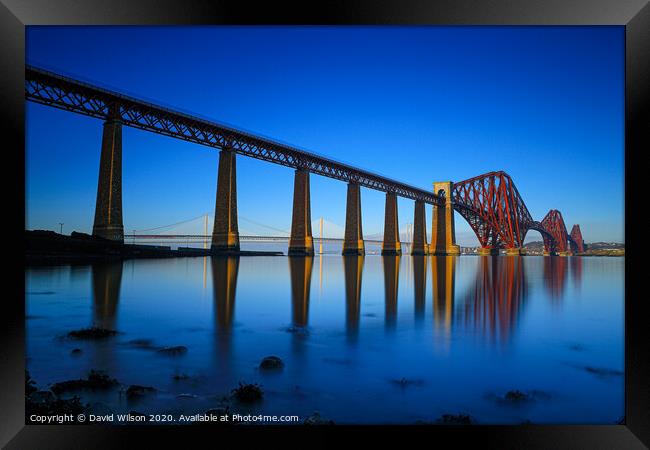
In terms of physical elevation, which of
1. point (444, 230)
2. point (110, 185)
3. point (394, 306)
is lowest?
point (394, 306)

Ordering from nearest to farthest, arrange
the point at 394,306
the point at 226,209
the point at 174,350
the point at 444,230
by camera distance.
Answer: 1. the point at 174,350
2. the point at 394,306
3. the point at 226,209
4. the point at 444,230

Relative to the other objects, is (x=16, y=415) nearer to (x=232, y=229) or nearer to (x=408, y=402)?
(x=408, y=402)

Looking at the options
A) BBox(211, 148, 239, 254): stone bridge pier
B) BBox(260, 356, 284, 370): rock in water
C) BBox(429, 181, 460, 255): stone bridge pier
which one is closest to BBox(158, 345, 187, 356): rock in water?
BBox(260, 356, 284, 370): rock in water

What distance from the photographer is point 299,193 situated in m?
47.2

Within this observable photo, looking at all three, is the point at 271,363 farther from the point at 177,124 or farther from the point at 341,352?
the point at 177,124

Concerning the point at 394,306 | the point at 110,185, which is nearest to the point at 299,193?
the point at 110,185

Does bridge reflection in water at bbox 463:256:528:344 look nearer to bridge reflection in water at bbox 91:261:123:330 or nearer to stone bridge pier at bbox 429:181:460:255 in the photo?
bridge reflection in water at bbox 91:261:123:330

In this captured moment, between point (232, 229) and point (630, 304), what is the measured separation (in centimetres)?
3457
